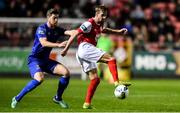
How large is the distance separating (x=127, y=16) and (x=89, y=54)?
1727 cm

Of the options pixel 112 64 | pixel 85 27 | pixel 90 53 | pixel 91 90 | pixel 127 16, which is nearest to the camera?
pixel 85 27

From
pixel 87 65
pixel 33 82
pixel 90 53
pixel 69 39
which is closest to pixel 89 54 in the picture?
pixel 90 53

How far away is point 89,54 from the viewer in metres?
14.3

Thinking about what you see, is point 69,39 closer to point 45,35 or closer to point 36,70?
point 45,35

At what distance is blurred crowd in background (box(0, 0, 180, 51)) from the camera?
97.1 feet

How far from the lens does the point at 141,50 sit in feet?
96.8

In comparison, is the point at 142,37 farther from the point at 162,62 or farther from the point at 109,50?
the point at 109,50

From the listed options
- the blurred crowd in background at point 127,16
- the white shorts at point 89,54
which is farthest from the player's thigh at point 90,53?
the blurred crowd in background at point 127,16

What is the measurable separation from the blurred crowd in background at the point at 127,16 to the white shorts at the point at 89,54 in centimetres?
1505

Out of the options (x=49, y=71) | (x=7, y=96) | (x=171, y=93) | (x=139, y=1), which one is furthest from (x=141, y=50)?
(x=49, y=71)

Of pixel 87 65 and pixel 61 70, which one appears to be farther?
pixel 87 65

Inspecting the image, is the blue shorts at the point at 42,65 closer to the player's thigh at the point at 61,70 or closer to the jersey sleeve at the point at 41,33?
the player's thigh at the point at 61,70

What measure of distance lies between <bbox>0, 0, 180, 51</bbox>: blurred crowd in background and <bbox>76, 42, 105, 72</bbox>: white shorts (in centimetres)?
1505

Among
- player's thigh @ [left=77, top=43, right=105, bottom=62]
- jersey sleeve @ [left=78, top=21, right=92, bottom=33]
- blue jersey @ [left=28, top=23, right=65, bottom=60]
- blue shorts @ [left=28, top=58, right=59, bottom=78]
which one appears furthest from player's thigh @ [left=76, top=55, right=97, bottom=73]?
jersey sleeve @ [left=78, top=21, right=92, bottom=33]
